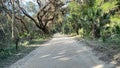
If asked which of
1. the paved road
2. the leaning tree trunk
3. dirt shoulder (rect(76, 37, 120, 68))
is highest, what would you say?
the leaning tree trunk

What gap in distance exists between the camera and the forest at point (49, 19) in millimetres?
24597

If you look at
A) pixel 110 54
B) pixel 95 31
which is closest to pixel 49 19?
pixel 95 31

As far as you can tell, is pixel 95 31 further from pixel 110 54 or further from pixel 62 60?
pixel 62 60

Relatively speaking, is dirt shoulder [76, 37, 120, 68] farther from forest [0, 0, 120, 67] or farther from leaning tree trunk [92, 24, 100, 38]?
leaning tree trunk [92, 24, 100, 38]

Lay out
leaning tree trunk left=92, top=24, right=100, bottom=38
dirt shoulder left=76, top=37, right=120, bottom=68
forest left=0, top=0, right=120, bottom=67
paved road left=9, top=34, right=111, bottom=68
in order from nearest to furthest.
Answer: paved road left=9, top=34, right=111, bottom=68, dirt shoulder left=76, top=37, right=120, bottom=68, forest left=0, top=0, right=120, bottom=67, leaning tree trunk left=92, top=24, right=100, bottom=38

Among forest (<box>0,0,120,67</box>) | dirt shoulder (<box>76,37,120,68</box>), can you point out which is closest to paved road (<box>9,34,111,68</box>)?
dirt shoulder (<box>76,37,120,68</box>)

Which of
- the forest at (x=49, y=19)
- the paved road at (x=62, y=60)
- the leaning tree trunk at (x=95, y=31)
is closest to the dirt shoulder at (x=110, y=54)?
the paved road at (x=62, y=60)

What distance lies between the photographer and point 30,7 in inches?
2238

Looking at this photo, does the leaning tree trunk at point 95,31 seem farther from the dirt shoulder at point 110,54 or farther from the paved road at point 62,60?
the paved road at point 62,60

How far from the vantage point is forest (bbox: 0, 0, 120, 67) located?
968 inches

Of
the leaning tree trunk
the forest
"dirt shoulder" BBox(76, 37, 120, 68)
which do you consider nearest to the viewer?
"dirt shoulder" BBox(76, 37, 120, 68)

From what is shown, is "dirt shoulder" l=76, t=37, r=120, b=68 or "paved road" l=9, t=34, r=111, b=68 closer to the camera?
"paved road" l=9, t=34, r=111, b=68

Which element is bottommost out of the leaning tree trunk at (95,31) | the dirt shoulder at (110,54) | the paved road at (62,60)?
the paved road at (62,60)

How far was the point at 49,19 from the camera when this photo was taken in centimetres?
5631
